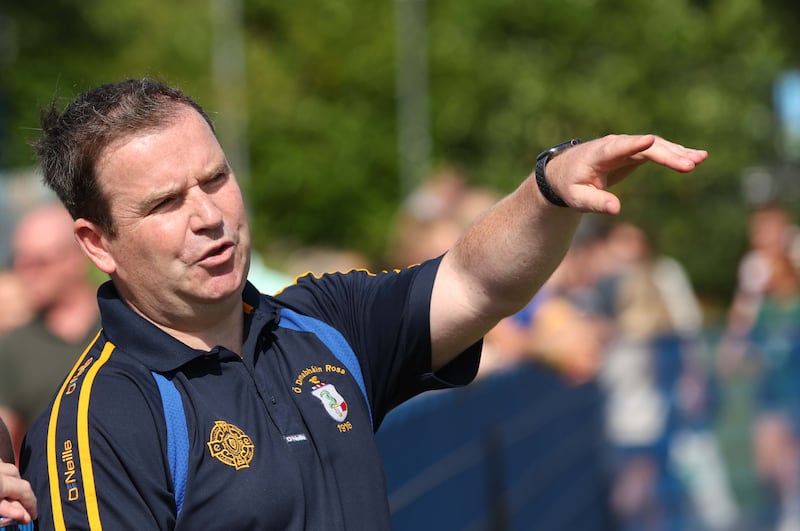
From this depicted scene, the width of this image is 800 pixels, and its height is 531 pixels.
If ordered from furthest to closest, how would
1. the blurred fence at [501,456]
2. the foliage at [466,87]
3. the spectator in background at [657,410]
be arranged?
the foliage at [466,87]
the spectator in background at [657,410]
the blurred fence at [501,456]

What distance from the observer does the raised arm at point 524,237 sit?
2.50 m

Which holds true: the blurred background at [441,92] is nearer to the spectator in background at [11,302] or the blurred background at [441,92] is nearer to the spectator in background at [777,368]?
the spectator in background at [777,368]

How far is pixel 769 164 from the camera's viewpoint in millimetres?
25469

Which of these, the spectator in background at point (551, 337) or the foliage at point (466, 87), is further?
the foliage at point (466, 87)

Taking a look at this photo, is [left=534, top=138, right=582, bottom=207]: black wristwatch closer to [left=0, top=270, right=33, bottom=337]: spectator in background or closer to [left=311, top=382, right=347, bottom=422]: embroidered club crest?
[left=311, top=382, right=347, bottom=422]: embroidered club crest

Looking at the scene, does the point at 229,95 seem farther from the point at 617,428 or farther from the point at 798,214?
the point at 617,428

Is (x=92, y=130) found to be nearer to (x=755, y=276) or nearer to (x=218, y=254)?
(x=218, y=254)

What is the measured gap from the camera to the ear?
259cm

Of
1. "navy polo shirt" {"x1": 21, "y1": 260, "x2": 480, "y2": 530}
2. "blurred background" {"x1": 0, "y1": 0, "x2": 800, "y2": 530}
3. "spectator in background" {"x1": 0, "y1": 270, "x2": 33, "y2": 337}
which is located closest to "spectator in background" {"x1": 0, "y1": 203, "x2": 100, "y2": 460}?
"spectator in background" {"x1": 0, "y1": 270, "x2": 33, "y2": 337}

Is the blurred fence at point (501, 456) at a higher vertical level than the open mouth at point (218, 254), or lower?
lower

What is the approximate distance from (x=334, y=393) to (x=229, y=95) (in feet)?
91.0

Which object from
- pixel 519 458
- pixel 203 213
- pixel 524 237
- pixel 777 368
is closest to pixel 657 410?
pixel 777 368

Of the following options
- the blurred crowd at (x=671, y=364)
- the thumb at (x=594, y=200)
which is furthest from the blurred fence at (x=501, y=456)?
the thumb at (x=594, y=200)

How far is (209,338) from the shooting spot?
260 cm
